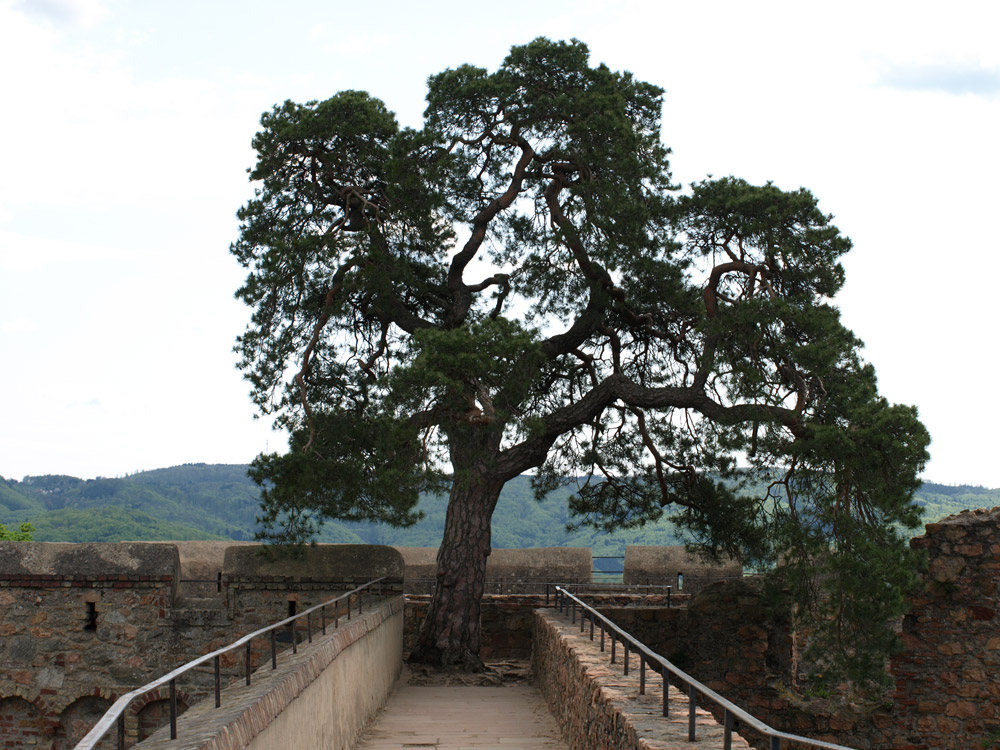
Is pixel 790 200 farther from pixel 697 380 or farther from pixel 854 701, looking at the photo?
pixel 854 701

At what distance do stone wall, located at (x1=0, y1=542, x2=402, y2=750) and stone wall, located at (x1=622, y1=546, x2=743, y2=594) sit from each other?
821 cm

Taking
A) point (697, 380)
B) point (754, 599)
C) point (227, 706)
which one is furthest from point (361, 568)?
point (227, 706)

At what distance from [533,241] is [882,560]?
7281 mm

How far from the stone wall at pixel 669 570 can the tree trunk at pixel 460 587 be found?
5808mm

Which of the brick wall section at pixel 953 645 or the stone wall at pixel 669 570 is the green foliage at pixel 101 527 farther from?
the brick wall section at pixel 953 645

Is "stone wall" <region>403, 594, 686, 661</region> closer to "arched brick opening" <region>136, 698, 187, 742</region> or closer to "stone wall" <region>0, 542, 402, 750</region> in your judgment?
"stone wall" <region>0, 542, 402, 750</region>

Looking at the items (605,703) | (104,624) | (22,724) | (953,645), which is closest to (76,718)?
(22,724)

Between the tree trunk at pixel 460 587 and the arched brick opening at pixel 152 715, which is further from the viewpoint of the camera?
the tree trunk at pixel 460 587

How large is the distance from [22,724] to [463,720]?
20.3 feet

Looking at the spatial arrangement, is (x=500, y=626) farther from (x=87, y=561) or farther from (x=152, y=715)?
(x=87, y=561)

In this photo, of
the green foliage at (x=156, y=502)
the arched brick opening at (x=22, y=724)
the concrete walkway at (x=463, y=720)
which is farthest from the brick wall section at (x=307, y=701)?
the green foliage at (x=156, y=502)

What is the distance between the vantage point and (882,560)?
10477 millimetres

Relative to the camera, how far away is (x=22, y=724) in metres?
11.9

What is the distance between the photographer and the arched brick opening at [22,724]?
467 inches
